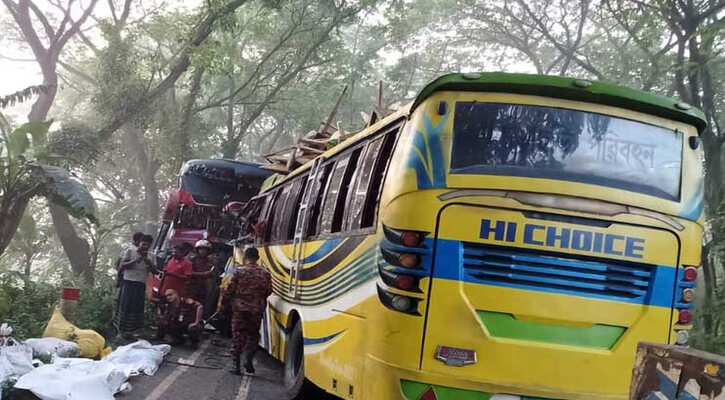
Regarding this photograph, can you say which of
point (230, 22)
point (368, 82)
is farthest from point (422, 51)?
point (230, 22)

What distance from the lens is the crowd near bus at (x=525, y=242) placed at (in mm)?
4410

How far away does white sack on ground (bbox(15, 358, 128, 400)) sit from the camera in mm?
5785

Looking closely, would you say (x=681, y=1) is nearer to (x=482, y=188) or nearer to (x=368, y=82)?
(x=482, y=188)

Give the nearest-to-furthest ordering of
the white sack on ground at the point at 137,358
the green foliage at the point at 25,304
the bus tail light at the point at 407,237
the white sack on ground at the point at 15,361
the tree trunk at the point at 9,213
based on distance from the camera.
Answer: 1. the bus tail light at the point at 407,237
2. the white sack on ground at the point at 15,361
3. the white sack on ground at the point at 137,358
4. the green foliage at the point at 25,304
5. the tree trunk at the point at 9,213

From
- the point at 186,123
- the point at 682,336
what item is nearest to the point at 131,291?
the point at 682,336

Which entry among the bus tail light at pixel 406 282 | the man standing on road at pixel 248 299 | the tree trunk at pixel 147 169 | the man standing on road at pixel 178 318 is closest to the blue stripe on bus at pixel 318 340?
the bus tail light at pixel 406 282

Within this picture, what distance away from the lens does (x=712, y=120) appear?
1406 centimetres

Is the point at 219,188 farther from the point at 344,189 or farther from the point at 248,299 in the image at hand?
the point at 344,189

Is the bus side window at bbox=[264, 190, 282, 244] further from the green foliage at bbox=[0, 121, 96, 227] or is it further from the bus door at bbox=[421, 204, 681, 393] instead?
the bus door at bbox=[421, 204, 681, 393]

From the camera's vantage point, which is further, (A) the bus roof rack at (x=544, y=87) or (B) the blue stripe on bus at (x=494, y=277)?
(A) the bus roof rack at (x=544, y=87)

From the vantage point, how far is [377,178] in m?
5.39

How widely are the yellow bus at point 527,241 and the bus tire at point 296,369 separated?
1928 millimetres

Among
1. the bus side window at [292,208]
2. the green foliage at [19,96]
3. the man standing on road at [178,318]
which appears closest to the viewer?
the bus side window at [292,208]

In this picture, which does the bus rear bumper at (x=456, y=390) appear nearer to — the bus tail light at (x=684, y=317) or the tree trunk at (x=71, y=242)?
the bus tail light at (x=684, y=317)
